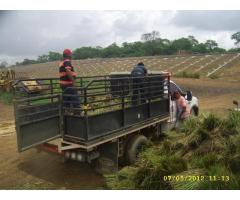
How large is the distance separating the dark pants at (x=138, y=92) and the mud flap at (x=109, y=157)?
3.40 feet

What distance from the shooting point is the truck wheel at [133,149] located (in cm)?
620

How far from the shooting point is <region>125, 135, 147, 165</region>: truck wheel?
620 cm

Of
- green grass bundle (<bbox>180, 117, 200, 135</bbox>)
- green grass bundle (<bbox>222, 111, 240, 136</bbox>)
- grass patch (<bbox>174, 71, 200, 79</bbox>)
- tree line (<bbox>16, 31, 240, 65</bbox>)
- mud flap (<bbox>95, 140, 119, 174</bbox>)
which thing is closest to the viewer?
green grass bundle (<bbox>222, 111, 240, 136</bbox>)

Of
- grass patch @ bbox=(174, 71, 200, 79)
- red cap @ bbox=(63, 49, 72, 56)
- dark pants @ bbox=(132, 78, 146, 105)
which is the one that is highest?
red cap @ bbox=(63, 49, 72, 56)

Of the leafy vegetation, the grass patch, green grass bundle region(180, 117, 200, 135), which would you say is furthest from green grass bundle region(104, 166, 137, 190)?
the grass patch

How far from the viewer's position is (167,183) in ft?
15.9

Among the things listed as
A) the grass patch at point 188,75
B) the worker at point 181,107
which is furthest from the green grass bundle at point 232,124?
the grass patch at point 188,75

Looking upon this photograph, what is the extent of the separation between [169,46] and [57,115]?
38.7 m

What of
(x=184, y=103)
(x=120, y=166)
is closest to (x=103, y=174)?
(x=120, y=166)

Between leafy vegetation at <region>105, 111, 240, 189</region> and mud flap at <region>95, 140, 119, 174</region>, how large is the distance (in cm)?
22

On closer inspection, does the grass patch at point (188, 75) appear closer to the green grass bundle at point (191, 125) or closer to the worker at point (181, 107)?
the worker at point (181, 107)

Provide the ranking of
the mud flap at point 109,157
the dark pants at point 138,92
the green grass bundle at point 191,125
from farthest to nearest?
the dark pants at point 138,92 → the green grass bundle at point 191,125 → the mud flap at point 109,157
